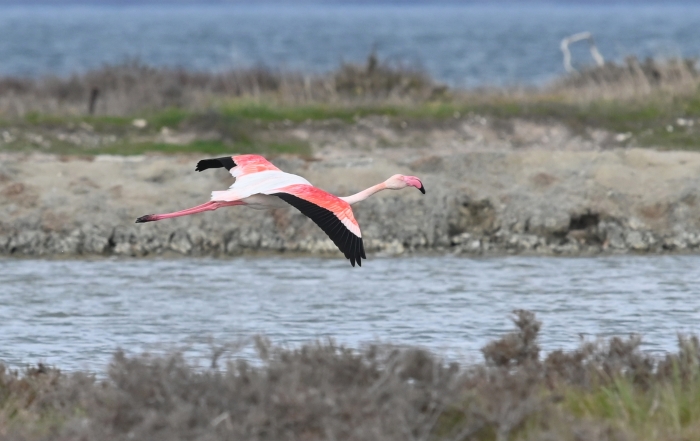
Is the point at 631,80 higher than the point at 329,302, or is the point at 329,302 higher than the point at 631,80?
the point at 631,80

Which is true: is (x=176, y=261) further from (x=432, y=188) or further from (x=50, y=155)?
(x=50, y=155)

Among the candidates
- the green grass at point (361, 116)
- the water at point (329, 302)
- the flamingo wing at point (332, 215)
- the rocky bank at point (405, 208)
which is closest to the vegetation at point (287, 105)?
the green grass at point (361, 116)

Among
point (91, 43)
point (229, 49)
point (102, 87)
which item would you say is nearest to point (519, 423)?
point (102, 87)

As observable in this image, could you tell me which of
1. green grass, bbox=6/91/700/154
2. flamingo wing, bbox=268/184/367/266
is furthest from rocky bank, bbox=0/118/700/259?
flamingo wing, bbox=268/184/367/266

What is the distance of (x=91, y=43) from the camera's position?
73312 millimetres

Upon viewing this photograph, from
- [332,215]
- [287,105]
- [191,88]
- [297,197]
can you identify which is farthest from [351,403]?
[191,88]

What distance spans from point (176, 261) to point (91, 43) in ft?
204

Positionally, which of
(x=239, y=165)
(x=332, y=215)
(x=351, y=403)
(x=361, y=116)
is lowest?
(x=351, y=403)

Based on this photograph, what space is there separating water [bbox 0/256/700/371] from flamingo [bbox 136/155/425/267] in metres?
1.01

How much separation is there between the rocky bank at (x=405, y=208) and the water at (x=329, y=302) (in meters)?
0.37

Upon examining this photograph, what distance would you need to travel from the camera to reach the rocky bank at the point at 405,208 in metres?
13.4

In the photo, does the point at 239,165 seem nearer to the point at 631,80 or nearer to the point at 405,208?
the point at 405,208

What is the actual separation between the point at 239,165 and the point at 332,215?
1.60m

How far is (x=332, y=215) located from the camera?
7.90 meters
